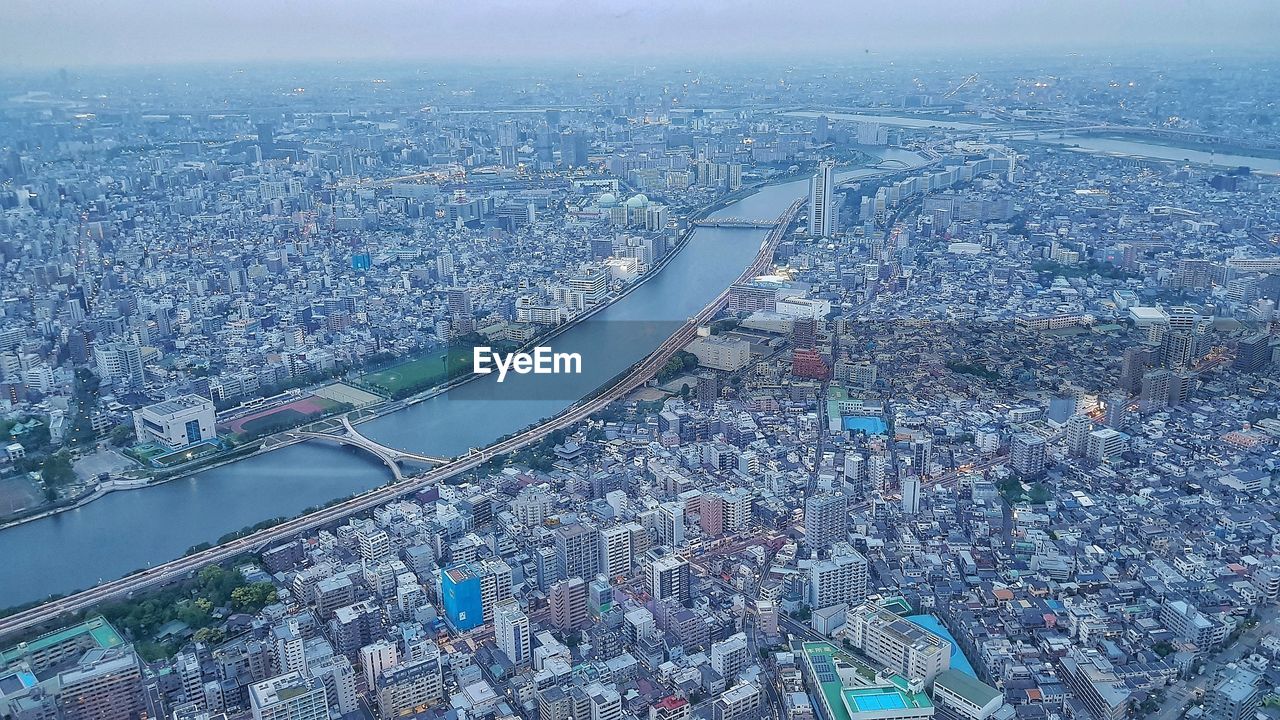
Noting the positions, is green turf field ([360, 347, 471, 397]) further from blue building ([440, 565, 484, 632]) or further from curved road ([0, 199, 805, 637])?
blue building ([440, 565, 484, 632])

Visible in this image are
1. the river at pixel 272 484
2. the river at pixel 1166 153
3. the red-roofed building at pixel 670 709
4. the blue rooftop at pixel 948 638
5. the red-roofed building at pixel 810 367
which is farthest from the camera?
the river at pixel 1166 153

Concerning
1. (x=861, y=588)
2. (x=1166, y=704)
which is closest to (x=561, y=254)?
(x=861, y=588)

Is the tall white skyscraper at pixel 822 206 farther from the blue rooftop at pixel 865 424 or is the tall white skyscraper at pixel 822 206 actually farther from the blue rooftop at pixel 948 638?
the blue rooftop at pixel 948 638

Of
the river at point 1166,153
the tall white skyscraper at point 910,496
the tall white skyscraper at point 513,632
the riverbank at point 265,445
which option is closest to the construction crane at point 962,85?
Answer: the river at point 1166,153

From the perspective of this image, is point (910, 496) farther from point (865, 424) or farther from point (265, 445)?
point (265, 445)

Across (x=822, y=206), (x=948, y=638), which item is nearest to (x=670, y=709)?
Answer: (x=948, y=638)

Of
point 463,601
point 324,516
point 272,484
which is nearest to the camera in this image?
point 463,601
